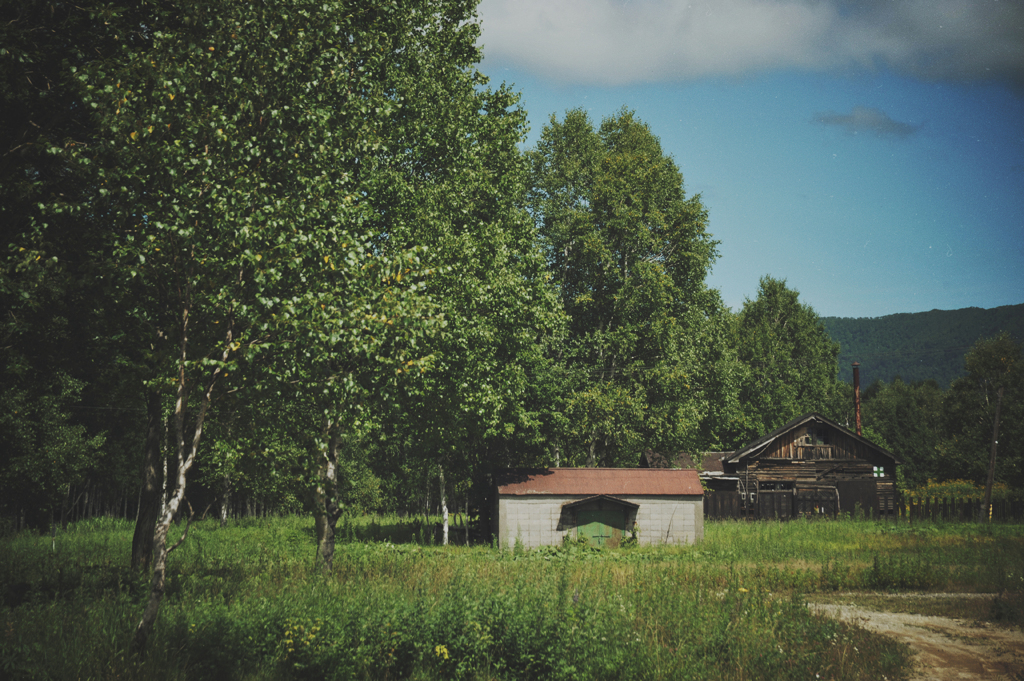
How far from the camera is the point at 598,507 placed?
28.7 meters

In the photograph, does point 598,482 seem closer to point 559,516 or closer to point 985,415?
point 559,516

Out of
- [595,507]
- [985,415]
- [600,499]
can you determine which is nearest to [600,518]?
[595,507]

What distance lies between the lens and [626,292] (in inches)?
1403

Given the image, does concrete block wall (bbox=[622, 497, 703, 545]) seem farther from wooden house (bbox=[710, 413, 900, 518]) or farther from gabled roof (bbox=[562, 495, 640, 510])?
wooden house (bbox=[710, 413, 900, 518])

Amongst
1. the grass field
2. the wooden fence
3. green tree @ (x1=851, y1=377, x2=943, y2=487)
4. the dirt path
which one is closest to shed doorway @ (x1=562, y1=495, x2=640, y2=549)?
the grass field

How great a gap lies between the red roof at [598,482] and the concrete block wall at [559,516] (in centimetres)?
31

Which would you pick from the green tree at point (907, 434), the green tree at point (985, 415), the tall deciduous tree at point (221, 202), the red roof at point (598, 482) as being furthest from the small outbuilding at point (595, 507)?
the green tree at point (907, 434)

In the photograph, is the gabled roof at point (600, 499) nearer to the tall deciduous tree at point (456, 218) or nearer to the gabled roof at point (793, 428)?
the tall deciduous tree at point (456, 218)

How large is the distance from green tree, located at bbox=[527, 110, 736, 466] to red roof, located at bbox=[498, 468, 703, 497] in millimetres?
3504

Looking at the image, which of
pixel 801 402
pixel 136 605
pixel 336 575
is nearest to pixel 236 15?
pixel 136 605

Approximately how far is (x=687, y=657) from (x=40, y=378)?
47.0 feet

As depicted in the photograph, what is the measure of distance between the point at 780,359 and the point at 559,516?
142ft

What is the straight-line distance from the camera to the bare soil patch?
1052 cm

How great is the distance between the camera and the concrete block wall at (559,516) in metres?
28.0
